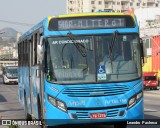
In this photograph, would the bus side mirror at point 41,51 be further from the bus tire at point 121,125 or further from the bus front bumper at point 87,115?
the bus tire at point 121,125

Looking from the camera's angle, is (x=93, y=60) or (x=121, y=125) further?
(x=121, y=125)

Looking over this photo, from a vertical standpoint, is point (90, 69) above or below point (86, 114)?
above

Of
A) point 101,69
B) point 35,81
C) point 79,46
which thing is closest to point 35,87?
point 35,81

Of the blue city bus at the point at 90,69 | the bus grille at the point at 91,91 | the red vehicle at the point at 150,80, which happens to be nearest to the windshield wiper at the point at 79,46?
the blue city bus at the point at 90,69

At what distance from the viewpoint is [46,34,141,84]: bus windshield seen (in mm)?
11922

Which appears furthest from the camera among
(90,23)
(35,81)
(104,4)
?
(104,4)

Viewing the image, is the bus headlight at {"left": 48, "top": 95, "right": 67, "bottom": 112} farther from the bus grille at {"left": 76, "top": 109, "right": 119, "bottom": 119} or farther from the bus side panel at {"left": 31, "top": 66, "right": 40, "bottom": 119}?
the bus side panel at {"left": 31, "top": 66, "right": 40, "bottom": 119}

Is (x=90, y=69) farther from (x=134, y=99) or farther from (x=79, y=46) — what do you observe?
(x=134, y=99)

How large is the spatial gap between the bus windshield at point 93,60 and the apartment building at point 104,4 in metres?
146

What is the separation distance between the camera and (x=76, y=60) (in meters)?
12.0

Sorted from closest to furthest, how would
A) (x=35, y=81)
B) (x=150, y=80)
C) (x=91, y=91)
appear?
(x=91, y=91) < (x=35, y=81) < (x=150, y=80)

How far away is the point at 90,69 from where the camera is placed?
11.9 m

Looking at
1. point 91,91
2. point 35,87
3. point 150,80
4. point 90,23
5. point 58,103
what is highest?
point 90,23

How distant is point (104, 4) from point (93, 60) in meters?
153
